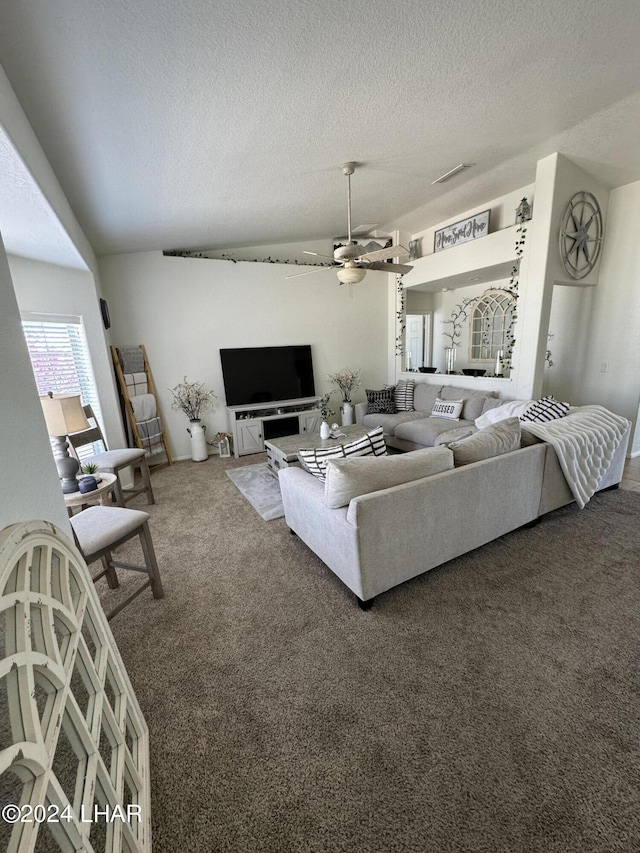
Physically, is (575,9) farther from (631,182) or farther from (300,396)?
(300,396)

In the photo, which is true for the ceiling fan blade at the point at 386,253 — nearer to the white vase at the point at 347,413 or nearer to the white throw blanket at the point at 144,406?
the white vase at the point at 347,413

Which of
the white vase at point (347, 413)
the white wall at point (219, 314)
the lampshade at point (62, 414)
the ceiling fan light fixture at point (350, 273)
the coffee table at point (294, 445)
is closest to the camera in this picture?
the lampshade at point (62, 414)

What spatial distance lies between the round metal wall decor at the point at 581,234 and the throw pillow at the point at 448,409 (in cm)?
186

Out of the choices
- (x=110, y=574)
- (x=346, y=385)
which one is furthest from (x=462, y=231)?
(x=110, y=574)

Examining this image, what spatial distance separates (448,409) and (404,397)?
2.81ft

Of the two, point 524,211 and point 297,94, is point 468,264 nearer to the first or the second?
point 524,211

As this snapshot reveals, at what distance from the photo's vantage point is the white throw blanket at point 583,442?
2.64 m

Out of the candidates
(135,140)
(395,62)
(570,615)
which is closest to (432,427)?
(570,615)

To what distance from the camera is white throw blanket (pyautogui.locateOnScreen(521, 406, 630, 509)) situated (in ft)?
8.66

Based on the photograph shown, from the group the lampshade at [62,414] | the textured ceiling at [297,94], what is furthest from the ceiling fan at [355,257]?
the lampshade at [62,414]

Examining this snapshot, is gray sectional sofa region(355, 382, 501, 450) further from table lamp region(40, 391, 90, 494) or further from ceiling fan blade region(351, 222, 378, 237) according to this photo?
table lamp region(40, 391, 90, 494)

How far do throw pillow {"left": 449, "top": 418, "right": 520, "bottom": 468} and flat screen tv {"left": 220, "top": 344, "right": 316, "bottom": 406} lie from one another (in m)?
3.45

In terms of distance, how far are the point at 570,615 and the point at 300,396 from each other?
426cm

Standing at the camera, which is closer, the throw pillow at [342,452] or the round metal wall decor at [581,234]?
the throw pillow at [342,452]
